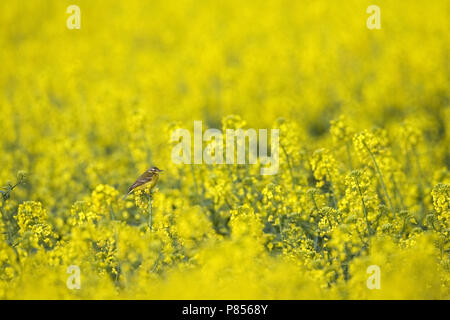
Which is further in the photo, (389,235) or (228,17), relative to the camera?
(228,17)

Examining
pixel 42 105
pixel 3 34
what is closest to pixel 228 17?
pixel 3 34

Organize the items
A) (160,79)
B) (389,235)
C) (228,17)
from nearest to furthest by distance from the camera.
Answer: (389,235)
(160,79)
(228,17)

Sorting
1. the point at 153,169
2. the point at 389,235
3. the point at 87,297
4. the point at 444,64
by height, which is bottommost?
the point at 87,297

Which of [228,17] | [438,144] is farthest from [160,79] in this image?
[438,144]

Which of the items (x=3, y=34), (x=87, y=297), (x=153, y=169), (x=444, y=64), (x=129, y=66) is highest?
(x=3, y=34)

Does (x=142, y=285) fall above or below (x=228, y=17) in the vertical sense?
below

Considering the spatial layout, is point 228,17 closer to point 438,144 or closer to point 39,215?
point 438,144

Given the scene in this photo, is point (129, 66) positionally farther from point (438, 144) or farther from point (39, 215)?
point (39, 215)


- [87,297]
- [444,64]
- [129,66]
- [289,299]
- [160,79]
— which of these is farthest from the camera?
[129,66]

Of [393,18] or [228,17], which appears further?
[228,17]

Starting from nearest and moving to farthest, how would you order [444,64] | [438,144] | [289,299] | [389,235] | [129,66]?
[289,299], [389,235], [438,144], [444,64], [129,66]
